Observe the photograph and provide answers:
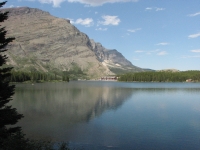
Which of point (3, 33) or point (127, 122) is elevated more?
point (3, 33)

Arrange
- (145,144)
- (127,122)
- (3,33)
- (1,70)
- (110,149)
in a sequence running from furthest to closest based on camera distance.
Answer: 1. (127,122)
2. (145,144)
3. (110,149)
4. (1,70)
5. (3,33)

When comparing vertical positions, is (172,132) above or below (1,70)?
below

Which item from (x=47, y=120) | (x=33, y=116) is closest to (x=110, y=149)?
(x=47, y=120)

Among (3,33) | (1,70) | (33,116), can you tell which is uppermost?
(3,33)

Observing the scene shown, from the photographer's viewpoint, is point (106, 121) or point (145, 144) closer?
point (145, 144)

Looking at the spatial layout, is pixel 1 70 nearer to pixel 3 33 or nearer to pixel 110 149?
pixel 3 33

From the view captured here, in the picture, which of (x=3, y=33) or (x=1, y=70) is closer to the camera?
(x=3, y=33)

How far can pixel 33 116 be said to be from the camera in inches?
1945

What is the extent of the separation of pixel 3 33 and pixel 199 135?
31.7m

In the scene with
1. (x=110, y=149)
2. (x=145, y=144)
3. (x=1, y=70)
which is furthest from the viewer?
(x=145, y=144)

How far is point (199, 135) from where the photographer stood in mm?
33938

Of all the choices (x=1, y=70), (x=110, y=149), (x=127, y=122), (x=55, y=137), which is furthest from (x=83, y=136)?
(x=1, y=70)

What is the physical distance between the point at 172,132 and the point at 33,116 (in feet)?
101

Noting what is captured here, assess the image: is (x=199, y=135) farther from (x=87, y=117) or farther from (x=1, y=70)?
(x=1, y=70)
